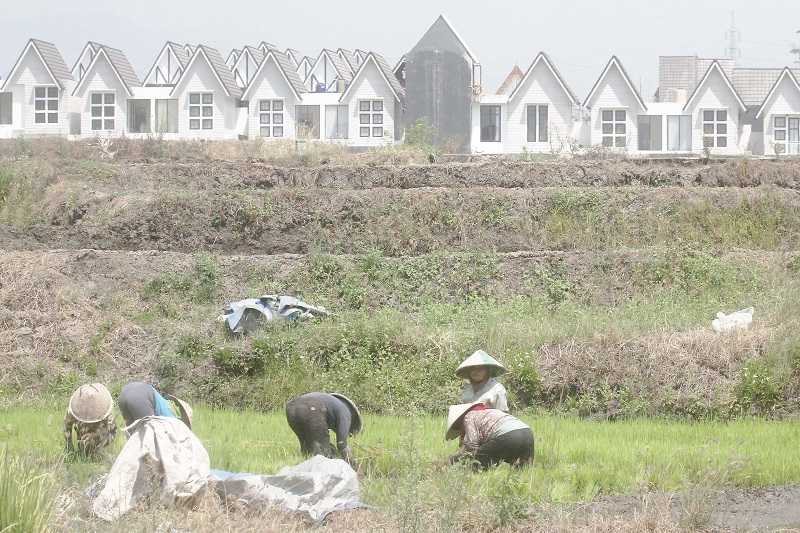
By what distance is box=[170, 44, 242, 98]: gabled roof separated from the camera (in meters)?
52.8

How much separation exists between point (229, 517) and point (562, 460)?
397 centimetres

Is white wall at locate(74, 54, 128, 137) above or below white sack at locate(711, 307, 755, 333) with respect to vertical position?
above

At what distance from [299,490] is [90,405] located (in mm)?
2649

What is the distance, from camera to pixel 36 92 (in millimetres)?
54625

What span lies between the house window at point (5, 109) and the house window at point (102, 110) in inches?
175

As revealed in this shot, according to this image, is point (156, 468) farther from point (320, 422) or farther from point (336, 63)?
point (336, 63)

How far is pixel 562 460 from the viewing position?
11.5m

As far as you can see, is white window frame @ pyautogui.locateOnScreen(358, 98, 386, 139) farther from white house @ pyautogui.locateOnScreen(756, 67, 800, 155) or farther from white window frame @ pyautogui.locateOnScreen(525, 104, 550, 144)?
white house @ pyautogui.locateOnScreen(756, 67, 800, 155)

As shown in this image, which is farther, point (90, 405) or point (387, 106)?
point (387, 106)

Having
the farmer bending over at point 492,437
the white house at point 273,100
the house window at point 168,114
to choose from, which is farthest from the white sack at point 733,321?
the house window at point 168,114

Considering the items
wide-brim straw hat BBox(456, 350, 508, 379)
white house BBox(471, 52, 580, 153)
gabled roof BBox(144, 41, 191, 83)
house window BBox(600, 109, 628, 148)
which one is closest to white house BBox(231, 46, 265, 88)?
gabled roof BBox(144, 41, 191, 83)

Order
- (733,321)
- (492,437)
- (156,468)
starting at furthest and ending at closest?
(733,321) < (492,437) < (156,468)

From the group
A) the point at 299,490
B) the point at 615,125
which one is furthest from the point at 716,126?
the point at 299,490

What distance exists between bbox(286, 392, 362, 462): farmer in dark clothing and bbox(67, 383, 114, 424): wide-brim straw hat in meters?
1.70
